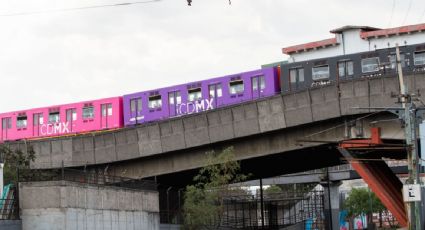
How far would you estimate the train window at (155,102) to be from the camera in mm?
53469

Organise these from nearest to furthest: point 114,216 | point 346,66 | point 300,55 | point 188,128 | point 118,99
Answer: point 114,216 < point 188,128 < point 346,66 < point 118,99 < point 300,55

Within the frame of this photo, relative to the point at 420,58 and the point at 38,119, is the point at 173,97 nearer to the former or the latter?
the point at 38,119

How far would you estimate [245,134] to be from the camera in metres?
43.5

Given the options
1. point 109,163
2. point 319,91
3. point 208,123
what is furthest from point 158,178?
point 319,91

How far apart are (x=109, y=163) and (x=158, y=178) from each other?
13.5 feet

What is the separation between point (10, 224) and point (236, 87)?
2618cm

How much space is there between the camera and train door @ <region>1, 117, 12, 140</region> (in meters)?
60.3

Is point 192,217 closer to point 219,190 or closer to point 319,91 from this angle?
point 219,190

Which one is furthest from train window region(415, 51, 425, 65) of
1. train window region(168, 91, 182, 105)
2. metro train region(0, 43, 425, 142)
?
train window region(168, 91, 182, 105)

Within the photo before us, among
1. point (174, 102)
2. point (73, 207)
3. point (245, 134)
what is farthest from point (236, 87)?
point (73, 207)

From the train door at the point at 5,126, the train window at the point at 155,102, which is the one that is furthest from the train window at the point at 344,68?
the train door at the point at 5,126

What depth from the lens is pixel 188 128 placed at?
4488cm

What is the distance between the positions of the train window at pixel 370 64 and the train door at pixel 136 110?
17.1m

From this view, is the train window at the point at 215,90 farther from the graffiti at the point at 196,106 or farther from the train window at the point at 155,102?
the train window at the point at 155,102
